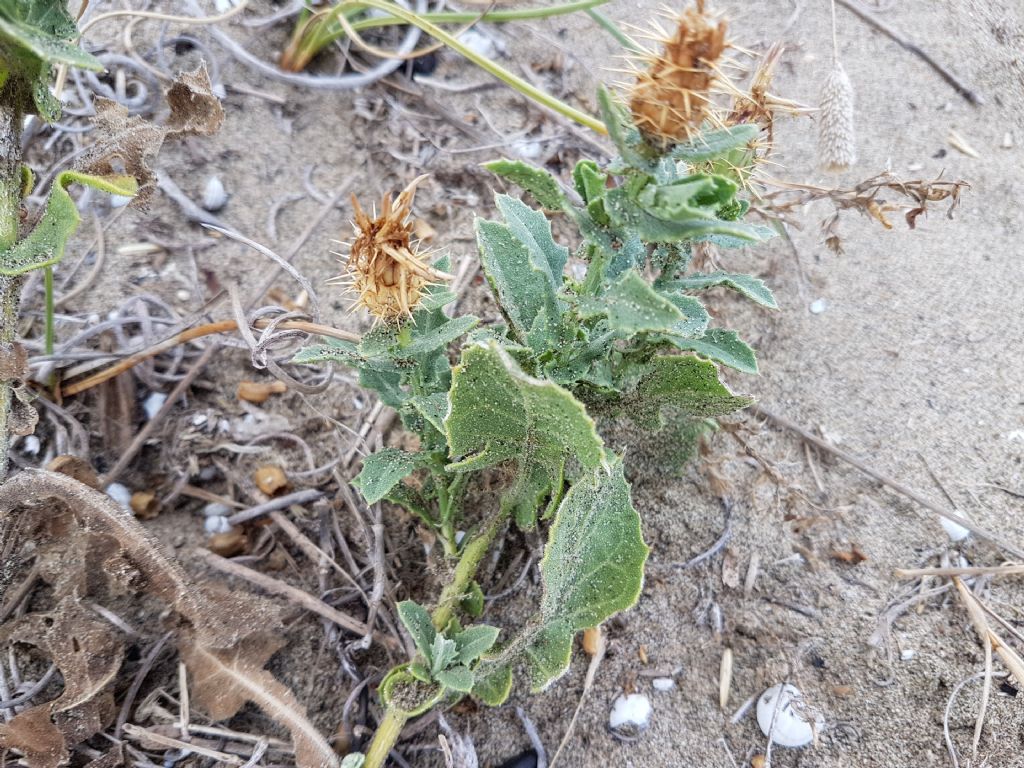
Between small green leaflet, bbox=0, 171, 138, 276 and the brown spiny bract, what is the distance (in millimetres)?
976

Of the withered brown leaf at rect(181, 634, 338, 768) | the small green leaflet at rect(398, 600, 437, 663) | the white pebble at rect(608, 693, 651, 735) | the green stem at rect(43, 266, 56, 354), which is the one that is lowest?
the white pebble at rect(608, 693, 651, 735)

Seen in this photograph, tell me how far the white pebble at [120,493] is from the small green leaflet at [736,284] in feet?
4.67

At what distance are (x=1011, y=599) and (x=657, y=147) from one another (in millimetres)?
1530

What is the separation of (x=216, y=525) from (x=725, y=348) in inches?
52.0

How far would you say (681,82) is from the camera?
1081 mm

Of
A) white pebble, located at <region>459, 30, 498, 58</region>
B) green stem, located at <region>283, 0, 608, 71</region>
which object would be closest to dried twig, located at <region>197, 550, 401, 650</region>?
green stem, located at <region>283, 0, 608, 71</region>

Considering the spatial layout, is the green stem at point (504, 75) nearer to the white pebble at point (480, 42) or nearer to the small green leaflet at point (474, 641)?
the white pebble at point (480, 42)

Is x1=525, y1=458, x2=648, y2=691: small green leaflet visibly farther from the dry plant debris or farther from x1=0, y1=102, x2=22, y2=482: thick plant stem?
x1=0, y1=102, x2=22, y2=482: thick plant stem

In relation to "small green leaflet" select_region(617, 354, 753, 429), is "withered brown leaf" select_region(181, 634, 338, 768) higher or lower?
lower

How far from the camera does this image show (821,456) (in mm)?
2123

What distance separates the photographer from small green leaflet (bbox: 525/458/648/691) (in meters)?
1.53

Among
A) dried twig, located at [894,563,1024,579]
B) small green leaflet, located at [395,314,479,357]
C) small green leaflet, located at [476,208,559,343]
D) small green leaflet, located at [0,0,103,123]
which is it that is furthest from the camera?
dried twig, located at [894,563,1024,579]

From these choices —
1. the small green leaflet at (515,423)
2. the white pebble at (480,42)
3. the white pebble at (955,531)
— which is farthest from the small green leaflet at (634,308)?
the white pebble at (480,42)

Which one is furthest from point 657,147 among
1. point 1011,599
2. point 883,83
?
point 883,83
